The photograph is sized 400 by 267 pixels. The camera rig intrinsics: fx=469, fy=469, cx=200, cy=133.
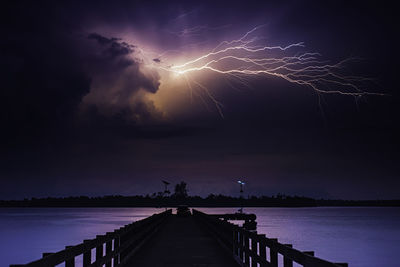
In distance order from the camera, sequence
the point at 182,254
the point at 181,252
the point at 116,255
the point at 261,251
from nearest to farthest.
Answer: the point at 261,251 < the point at 116,255 < the point at 182,254 < the point at 181,252

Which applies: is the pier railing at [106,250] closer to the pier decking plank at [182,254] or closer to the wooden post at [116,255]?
the wooden post at [116,255]

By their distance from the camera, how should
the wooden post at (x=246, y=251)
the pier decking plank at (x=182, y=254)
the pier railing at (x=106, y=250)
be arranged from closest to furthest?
the pier railing at (x=106, y=250), the wooden post at (x=246, y=251), the pier decking plank at (x=182, y=254)

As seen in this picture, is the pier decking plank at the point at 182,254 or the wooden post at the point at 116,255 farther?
the pier decking plank at the point at 182,254

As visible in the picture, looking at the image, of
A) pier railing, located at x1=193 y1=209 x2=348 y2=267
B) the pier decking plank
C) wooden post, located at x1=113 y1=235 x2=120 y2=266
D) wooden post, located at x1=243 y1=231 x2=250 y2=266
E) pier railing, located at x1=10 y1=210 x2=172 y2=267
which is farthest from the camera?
the pier decking plank

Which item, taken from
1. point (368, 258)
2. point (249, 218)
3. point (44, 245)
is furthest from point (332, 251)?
point (44, 245)

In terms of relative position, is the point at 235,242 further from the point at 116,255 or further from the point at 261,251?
the point at 261,251

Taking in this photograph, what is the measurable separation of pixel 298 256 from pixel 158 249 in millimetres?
11369

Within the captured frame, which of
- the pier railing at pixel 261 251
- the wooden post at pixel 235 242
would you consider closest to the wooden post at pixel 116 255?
the pier railing at pixel 261 251

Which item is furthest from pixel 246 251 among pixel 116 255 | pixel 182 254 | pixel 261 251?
pixel 182 254

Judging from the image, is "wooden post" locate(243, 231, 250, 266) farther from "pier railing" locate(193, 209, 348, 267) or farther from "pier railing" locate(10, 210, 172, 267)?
"pier railing" locate(10, 210, 172, 267)

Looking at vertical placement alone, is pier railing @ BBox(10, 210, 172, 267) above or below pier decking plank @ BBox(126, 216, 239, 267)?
above

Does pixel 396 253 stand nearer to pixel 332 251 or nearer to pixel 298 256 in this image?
pixel 332 251

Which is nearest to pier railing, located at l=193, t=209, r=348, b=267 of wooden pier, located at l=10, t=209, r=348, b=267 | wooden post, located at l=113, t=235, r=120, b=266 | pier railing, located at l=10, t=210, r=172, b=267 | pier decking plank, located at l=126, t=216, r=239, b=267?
wooden pier, located at l=10, t=209, r=348, b=267

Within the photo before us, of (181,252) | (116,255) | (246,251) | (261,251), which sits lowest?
(181,252)
